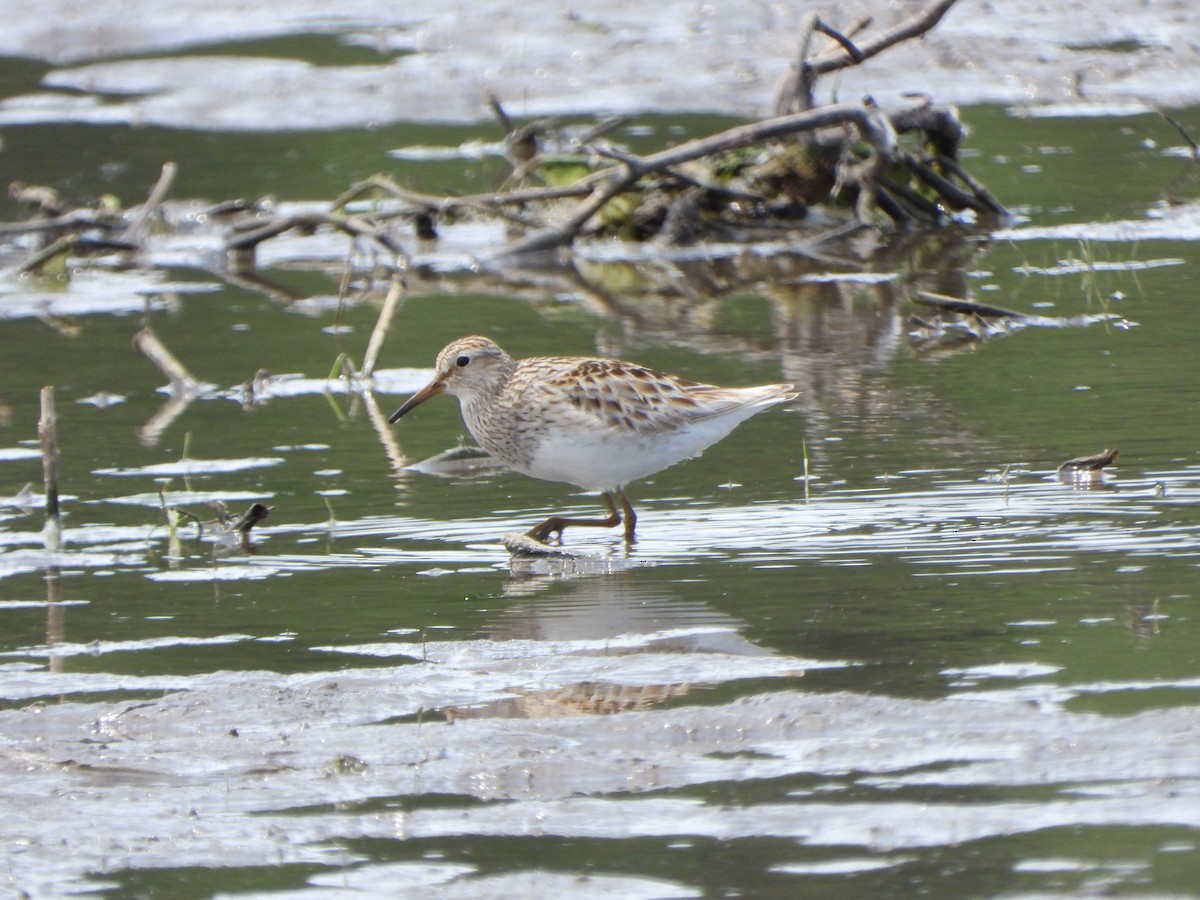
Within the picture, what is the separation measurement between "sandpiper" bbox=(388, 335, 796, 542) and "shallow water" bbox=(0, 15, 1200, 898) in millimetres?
249

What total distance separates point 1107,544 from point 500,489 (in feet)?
9.36

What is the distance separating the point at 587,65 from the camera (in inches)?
846

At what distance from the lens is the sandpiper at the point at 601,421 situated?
8.32 meters

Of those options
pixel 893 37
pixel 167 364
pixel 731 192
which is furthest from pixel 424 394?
pixel 731 192

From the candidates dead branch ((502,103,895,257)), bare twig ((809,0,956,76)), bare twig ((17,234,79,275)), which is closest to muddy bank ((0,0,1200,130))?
bare twig ((809,0,956,76))

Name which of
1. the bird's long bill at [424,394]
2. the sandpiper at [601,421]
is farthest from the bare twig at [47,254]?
the sandpiper at [601,421]

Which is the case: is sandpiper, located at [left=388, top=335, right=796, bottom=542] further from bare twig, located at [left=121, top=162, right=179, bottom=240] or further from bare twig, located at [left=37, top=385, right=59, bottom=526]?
bare twig, located at [left=121, top=162, right=179, bottom=240]

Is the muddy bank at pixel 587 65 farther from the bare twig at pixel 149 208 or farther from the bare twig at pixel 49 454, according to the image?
the bare twig at pixel 49 454

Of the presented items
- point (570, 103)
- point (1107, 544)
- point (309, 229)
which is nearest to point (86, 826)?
point (1107, 544)

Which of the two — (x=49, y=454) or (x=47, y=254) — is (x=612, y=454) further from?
(x=47, y=254)

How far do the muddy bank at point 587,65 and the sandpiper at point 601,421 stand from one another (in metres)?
11.6

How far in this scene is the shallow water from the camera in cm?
496

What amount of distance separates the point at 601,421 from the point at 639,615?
4.66 feet

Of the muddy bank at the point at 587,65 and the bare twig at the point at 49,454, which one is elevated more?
the muddy bank at the point at 587,65
